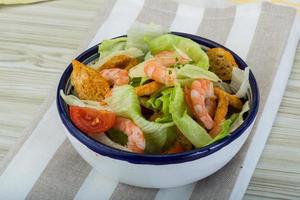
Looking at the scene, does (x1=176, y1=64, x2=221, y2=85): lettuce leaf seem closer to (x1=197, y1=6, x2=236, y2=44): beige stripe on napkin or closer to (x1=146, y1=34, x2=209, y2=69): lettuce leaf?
(x1=146, y1=34, x2=209, y2=69): lettuce leaf

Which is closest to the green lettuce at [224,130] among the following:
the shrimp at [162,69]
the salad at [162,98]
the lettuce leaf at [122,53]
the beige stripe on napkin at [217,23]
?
the salad at [162,98]

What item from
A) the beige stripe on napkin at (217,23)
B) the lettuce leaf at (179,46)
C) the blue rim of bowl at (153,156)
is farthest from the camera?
the beige stripe on napkin at (217,23)

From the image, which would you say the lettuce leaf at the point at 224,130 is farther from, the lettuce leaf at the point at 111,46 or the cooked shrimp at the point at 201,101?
the lettuce leaf at the point at 111,46

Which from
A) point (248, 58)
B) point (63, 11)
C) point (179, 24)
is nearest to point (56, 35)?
point (63, 11)

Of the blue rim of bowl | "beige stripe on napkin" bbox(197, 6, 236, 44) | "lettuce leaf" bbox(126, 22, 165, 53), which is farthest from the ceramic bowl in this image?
"beige stripe on napkin" bbox(197, 6, 236, 44)

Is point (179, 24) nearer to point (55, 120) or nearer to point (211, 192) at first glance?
point (55, 120)

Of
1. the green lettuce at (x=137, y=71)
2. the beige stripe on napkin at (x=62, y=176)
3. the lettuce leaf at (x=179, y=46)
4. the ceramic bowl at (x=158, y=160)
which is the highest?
the green lettuce at (x=137, y=71)

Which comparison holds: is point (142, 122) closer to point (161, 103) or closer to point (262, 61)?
point (161, 103)
